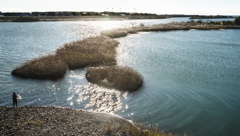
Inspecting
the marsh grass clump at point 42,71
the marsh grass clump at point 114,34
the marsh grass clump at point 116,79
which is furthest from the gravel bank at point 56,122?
the marsh grass clump at point 114,34

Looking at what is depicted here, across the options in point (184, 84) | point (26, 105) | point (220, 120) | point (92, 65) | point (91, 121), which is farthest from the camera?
point (92, 65)

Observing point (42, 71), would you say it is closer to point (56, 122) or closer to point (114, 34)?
point (56, 122)

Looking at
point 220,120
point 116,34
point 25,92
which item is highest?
point 116,34

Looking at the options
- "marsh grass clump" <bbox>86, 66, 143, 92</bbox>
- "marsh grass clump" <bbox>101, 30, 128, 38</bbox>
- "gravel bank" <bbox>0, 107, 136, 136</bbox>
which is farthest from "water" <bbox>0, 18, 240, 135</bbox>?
"marsh grass clump" <bbox>101, 30, 128, 38</bbox>

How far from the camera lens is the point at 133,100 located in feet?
63.1

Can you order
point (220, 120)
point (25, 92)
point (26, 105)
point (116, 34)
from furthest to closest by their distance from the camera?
point (116, 34), point (25, 92), point (26, 105), point (220, 120)

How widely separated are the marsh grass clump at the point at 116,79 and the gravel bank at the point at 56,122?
261 inches

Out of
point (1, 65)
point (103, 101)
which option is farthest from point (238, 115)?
point (1, 65)

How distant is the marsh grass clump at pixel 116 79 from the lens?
22.1 m

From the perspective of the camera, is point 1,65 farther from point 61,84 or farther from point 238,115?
point 238,115

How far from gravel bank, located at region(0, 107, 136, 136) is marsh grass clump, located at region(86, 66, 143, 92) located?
6630mm

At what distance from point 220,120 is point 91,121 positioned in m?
11.5

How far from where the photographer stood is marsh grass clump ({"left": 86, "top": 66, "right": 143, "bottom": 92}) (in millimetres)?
22062

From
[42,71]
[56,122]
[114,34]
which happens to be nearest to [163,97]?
[56,122]
